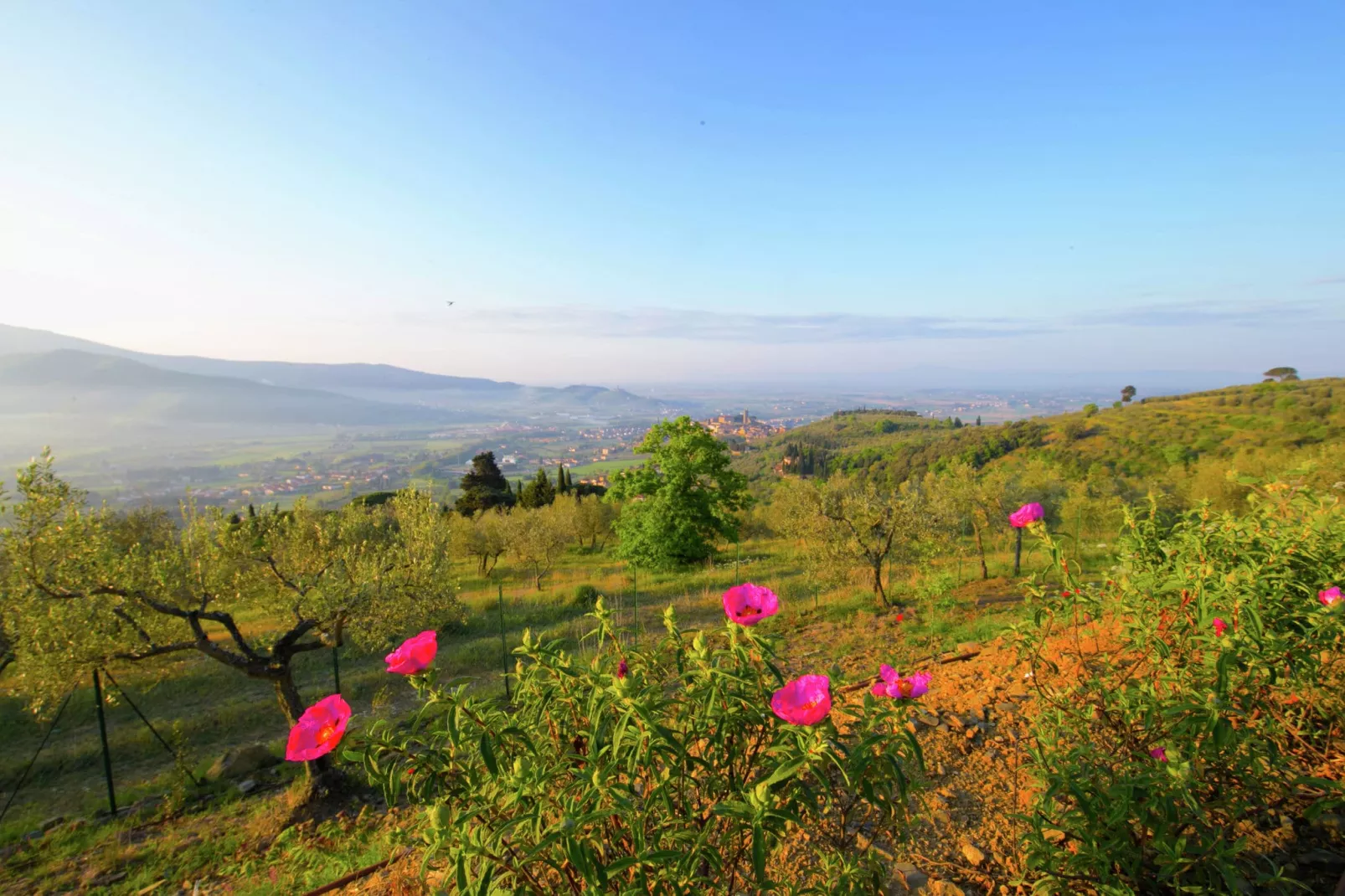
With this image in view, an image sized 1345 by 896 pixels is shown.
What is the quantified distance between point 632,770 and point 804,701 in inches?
23.8

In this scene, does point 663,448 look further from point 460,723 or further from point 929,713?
point 460,723

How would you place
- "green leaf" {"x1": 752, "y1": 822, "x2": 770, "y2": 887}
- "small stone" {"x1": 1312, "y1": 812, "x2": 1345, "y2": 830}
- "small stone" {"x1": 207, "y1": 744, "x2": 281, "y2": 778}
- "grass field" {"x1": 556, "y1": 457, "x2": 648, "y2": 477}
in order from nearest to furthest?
1. "green leaf" {"x1": 752, "y1": 822, "x2": 770, "y2": 887}
2. "small stone" {"x1": 1312, "y1": 812, "x2": 1345, "y2": 830}
3. "small stone" {"x1": 207, "y1": 744, "x2": 281, "y2": 778}
4. "grass field" {"x1": 556, "y1": 457, "x2": 648, "y2": 477}

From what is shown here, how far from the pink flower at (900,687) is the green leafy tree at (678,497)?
1660cm

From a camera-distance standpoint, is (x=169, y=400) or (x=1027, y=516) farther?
(x=169, y=400)

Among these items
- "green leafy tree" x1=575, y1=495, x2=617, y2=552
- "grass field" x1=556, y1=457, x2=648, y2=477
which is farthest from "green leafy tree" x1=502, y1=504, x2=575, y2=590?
"grass field" x1=556, y1=457, x2=648, y2=477

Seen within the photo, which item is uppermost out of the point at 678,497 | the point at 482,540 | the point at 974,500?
the point at 974,500

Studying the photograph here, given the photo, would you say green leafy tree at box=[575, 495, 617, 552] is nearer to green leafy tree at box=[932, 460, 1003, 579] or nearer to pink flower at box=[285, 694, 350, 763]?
green leafy tree at box=[932, 460, 1003, 579]

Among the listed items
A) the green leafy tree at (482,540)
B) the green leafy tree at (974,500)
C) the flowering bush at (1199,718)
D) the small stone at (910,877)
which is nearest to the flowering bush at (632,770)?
the flowering bush at (1199,718)

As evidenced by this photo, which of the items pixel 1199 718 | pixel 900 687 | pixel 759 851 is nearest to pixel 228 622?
pixel 759 851

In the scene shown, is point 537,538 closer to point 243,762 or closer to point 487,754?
point 243,762

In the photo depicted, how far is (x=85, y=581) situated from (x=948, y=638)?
40.4 feet

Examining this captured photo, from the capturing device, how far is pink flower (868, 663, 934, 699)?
192cm

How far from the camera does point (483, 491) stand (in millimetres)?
39906

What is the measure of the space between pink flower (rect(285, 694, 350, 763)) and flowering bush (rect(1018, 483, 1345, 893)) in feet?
8.56
